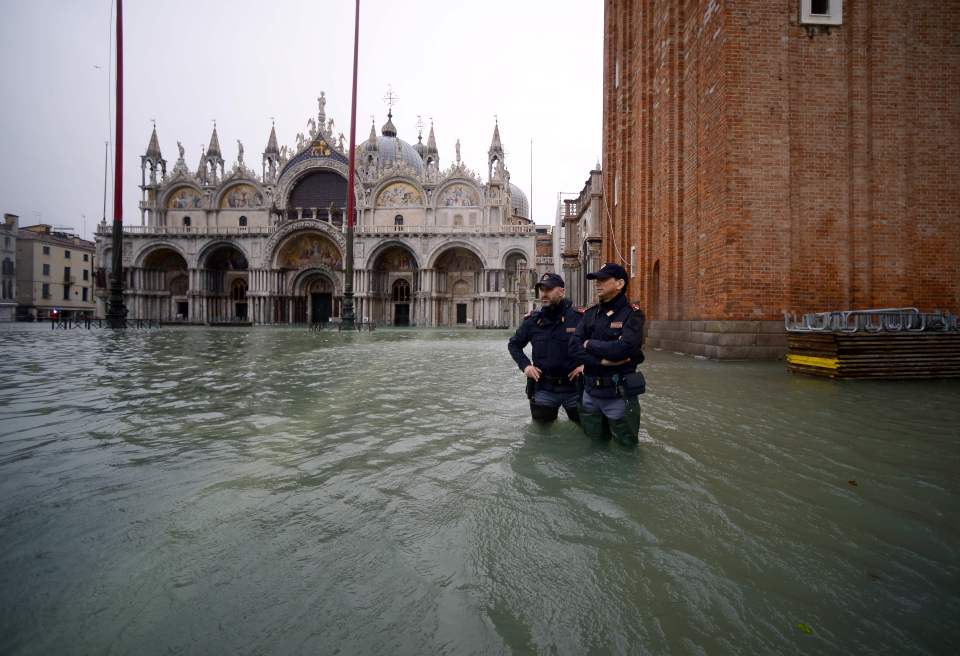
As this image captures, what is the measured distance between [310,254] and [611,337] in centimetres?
4558

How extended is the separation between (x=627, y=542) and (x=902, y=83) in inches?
539

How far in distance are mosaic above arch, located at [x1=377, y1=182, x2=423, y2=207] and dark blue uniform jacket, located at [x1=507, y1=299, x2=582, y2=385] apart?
139 ft

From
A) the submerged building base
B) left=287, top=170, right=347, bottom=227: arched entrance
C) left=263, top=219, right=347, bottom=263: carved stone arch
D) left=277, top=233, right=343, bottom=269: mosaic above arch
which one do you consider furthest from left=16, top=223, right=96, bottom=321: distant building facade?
the submerged building base

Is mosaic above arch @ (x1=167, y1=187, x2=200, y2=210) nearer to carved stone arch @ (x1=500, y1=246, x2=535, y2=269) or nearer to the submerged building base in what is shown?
carved stone arch @ (x1=500, y1=246, x2=535, y2=269)

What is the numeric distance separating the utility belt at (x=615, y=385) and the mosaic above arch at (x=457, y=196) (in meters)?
42.1

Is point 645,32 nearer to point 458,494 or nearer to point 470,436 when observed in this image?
point 470,436

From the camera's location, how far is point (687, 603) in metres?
1.85

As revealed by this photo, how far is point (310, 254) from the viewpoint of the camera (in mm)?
45438

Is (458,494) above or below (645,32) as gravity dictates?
below

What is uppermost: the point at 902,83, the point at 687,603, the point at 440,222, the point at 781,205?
the point at 440,222

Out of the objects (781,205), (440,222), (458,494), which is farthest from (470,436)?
(440,222)

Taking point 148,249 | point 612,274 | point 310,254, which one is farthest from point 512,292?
point 612,274

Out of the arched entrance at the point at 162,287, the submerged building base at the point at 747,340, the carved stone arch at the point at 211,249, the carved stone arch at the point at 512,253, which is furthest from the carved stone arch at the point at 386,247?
the submerged building base at the point at 747,340

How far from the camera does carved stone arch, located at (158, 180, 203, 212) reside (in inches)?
1877
